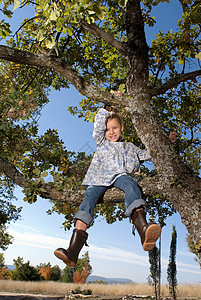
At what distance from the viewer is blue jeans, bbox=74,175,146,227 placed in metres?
3.39

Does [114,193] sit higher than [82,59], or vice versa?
[82,59]

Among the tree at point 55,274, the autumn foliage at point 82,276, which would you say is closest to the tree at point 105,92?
the autumn foliage at point 82,276

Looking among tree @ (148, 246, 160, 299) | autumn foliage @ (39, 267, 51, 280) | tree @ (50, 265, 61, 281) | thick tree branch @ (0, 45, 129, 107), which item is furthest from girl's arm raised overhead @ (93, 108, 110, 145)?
tree @ (50, 265, 61, 281)

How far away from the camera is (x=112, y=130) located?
14.7 ft

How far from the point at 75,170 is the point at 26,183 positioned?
2312 mm

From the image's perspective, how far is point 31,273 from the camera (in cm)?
2052

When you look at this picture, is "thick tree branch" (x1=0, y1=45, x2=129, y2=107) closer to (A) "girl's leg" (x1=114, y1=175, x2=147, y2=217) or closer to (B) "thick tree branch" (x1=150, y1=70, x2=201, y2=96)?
(B) "thick tree branch" (x1=150, y1=70, x2=201, y2=96)

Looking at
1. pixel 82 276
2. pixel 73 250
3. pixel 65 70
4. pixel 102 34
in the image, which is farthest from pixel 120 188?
pixel 82 276

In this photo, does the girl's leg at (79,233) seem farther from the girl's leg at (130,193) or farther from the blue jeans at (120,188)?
the girl's leg at (130,193)

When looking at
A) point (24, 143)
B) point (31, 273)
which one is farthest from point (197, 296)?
point (24, 143)

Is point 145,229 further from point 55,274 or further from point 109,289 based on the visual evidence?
point 55,274

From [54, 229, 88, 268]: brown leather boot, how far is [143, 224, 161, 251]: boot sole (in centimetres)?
→ 83

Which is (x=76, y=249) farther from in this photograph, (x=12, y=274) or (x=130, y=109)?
(x=12, y=274)

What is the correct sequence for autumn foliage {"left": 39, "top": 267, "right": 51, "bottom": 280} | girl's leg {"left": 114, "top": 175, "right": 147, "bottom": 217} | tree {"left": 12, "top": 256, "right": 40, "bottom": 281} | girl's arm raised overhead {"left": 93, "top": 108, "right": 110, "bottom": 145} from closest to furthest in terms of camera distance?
girl's leg {"left": 114, "top": 175, "right": 147, "bottom": 217}
girl's arm raised overhead {"left": 93, "top": 108, "right": 110, "bottom": 145}
tree {"left": 12, "top": 256, "right": 40, "bottom": 281}
autumn foliage {"left": 39, "top": 267, "right": 51, "bottom": 280}
